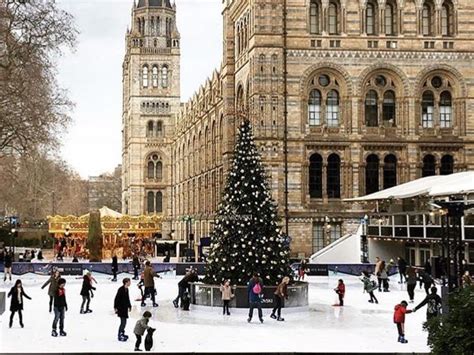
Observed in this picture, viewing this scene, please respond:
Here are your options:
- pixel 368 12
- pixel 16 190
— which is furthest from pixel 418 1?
pixel 16 190

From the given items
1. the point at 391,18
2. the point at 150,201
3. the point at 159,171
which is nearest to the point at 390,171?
the point at 391,18

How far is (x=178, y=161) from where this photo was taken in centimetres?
9381

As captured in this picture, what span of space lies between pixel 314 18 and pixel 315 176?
9.57 metres

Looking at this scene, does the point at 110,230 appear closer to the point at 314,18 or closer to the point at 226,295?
the point at 314,18

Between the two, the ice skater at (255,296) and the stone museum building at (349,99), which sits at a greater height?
the stone museum building at (349,99)

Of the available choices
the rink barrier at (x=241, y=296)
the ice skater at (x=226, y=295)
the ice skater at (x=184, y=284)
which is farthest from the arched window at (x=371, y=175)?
the ice skater at (x=226, y=295)

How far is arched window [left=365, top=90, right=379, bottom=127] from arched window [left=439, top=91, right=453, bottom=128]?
401cm

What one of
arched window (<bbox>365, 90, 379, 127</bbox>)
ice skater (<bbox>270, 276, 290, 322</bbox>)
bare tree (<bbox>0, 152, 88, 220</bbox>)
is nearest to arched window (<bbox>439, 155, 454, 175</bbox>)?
arched window (<bbox>365, 90, 379, 127</bbox>)

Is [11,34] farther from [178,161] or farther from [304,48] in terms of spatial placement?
[178,161]

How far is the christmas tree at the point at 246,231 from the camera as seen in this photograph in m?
26.3

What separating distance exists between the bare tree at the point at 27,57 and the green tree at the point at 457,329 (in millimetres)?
27862

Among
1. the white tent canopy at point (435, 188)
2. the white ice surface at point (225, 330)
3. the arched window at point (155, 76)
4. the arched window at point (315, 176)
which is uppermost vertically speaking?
the arched window at point (155, 76)

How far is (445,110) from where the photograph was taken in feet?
168

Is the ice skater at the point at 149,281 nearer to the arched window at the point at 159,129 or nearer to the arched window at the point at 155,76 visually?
the arched window at the point at 159,129
